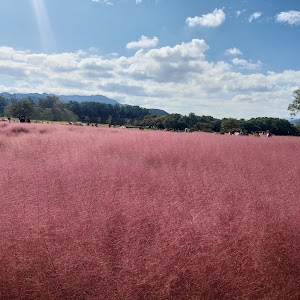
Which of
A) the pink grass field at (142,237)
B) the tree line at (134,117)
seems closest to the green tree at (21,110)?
the tree line at (134,117)

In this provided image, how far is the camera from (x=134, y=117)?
128500 millimetres

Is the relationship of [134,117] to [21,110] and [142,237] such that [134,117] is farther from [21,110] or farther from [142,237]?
[142,237]

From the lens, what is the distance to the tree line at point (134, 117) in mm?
72250

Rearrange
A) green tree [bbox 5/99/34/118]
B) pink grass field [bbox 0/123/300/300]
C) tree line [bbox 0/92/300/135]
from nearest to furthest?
1. pink grass field [bbox 0/123/300/300]
2. green tree [bbox 5/99/34/118]
3. tree line [bbox 0/92/300/135]

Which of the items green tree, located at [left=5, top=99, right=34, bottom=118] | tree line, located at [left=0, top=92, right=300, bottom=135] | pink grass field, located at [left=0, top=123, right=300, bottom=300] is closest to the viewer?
pink grass field, located at [left=0, top=123, right=300, bottom=300]

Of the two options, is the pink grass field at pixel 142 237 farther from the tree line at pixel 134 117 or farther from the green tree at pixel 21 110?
the green tree at pixel 21 110

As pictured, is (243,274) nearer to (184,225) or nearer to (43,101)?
(184,225)

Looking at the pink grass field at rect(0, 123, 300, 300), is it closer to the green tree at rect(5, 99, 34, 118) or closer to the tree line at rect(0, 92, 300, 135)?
the tree line at rect(0, 92, 300, 135)

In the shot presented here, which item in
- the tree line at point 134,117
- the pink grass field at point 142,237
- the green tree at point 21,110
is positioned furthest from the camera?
the tree line at point 134,117

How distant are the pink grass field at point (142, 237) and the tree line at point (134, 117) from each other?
3625 centimetres

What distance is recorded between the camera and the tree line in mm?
72250

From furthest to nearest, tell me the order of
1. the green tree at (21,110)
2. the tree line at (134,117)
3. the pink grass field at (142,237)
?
the tree line at (134,117) → the green tree at (21,110) → the pink grass field at (142,237)

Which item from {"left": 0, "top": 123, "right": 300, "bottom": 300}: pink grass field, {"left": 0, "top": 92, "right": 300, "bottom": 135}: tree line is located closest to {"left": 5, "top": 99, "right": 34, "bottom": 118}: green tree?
{"left": 0, "top": 92, "right": 300, "bottom": 135}: tree line

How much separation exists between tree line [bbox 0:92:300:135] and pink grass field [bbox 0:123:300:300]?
36248 millimetres
